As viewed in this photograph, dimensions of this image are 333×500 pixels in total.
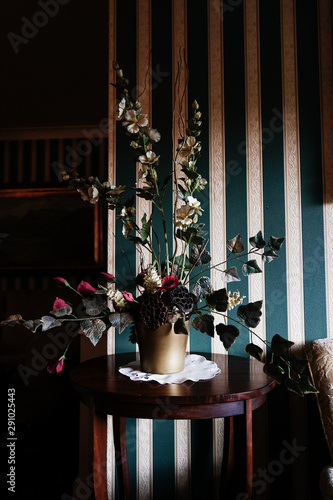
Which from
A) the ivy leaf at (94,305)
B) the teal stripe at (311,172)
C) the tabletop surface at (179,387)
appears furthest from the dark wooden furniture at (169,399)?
the teal stripe at (311,172)

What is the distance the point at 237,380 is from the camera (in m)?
1.33

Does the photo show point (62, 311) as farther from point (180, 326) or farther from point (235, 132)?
point (235, 132)

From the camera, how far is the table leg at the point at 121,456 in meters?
1.71

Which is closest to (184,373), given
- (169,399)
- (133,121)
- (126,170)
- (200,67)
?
(169,399)

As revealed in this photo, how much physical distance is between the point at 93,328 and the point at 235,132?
3.71ft

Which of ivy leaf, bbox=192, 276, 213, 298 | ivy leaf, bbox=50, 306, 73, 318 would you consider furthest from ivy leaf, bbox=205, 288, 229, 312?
ivy leaf, bbox=50, 306, 73, 318

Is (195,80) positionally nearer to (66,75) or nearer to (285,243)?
(285,243)

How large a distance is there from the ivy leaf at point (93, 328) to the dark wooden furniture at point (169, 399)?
152 millimetres

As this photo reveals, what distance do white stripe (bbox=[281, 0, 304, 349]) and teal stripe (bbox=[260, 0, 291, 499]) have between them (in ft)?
0.07

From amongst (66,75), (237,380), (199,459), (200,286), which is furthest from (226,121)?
(66,75)

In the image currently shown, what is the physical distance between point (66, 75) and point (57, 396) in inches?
101

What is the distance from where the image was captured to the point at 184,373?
4.52ft

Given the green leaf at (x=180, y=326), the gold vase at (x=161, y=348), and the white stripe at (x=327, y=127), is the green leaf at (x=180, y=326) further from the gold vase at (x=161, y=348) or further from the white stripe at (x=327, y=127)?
the white stripe at (x=327, y=127)

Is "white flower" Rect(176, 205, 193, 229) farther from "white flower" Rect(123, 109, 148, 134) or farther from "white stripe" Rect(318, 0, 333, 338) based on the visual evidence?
"white stripe" Rect(318, 0, 333, 338)
